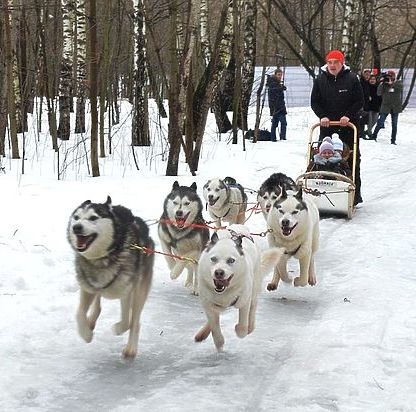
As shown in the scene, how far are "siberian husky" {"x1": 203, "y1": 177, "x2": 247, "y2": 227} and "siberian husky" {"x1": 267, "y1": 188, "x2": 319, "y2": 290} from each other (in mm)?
1265

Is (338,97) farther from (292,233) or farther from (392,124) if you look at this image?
(392,124)

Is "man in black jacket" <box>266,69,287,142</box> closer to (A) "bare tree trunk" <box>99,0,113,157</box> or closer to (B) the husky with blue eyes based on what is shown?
(A) "bare tree trunk" <box>99,0,113,157</box>

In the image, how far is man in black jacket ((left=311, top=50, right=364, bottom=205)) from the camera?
7.43m

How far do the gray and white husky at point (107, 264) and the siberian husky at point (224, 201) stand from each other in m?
2.51

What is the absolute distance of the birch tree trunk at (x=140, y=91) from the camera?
12.1 m

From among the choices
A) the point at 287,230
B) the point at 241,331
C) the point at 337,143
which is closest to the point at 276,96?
the point at 337,143

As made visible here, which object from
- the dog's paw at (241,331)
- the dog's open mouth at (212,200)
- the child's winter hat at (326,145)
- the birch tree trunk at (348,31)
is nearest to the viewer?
the dog's paw at (241,331)

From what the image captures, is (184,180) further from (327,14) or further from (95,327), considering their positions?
(327,14)

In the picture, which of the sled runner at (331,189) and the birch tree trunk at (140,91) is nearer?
the sled runner at (331,189)

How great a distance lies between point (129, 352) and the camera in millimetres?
3352

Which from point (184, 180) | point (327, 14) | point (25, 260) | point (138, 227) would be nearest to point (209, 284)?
point (138, 227)

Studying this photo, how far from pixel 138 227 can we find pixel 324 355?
1.23 m

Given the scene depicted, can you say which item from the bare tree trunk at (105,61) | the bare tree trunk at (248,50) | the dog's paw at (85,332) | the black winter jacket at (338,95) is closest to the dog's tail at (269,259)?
the dog's paw at (85,332)

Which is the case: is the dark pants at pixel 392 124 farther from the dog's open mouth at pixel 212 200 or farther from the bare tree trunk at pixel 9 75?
the dog's open mouth at pixel 212 200
